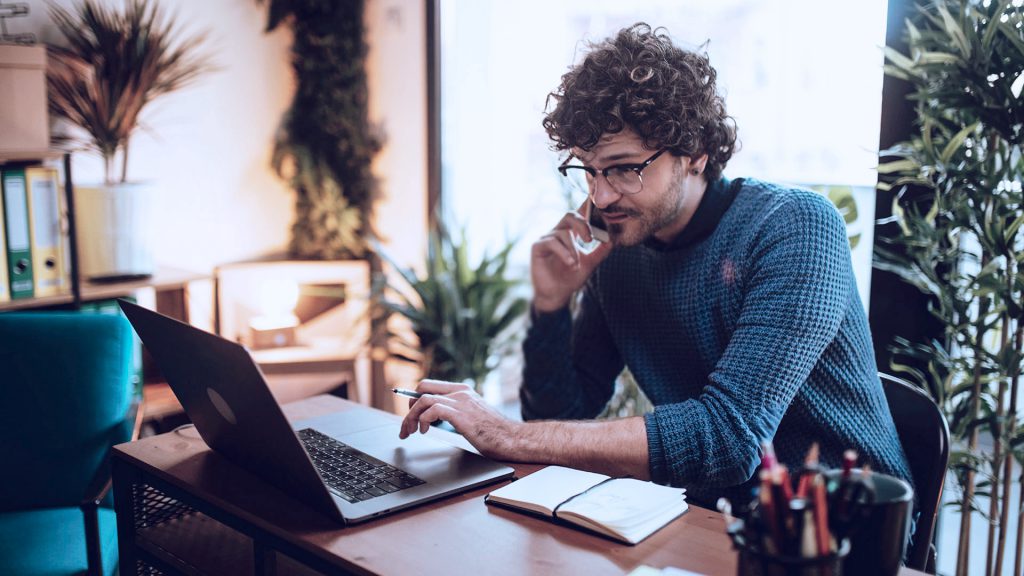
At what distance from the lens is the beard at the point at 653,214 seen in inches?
64.2

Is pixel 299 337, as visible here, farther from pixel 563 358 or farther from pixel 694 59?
pixel 694 59

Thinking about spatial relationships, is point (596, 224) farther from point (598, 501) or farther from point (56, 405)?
point (56, 405)

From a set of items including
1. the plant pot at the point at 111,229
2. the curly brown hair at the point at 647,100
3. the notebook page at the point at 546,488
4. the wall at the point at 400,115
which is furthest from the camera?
the wall at the point at 400,115

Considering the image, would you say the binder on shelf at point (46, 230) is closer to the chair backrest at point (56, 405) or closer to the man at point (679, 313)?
the chair backrest at point (56, 405)

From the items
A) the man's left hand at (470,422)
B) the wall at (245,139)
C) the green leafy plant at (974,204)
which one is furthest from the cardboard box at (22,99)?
the green leafy plant at (974,204)

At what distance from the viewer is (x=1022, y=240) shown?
1.95 m

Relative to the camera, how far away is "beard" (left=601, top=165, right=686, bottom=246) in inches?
64.2

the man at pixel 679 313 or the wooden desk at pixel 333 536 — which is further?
the man at pixel 679 313

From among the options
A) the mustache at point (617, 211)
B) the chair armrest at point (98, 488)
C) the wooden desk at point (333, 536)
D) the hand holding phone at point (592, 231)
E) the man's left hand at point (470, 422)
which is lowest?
the chair armrest at point (98, 488)

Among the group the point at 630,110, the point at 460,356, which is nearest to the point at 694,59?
the point at 630,110

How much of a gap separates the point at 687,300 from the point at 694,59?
47 centimetres

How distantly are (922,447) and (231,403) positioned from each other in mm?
1160

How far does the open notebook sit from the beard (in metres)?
0.55

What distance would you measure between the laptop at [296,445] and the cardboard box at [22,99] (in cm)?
135
